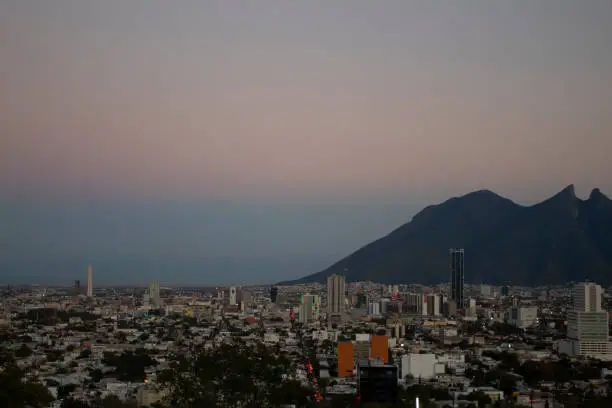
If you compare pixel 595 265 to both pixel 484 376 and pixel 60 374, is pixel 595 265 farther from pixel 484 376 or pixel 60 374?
pixel 60 374

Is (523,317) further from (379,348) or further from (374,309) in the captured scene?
(379,348)

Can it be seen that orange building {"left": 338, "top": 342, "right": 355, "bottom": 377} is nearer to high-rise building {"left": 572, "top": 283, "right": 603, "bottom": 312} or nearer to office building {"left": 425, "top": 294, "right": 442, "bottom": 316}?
high-rise building {"left": 572, "top": 283, "right": 603, "bottom": 312}

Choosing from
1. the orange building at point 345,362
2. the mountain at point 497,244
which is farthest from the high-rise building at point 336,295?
the orange building at point 345,362

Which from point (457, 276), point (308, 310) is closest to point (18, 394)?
point (308, 310)

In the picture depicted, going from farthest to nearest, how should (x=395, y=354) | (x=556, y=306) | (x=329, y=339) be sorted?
(x=556, y=306), (x=329, y=339), (x=395, y=354)

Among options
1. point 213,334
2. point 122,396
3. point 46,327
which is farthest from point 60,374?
point 46,327

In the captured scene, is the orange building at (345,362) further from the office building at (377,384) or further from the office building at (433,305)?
the office building at (433,305)

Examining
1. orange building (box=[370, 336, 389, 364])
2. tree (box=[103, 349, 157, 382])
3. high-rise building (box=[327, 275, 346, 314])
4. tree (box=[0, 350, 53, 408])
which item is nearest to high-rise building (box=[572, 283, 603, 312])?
orange building (box=[370, 336, 389, 364])
